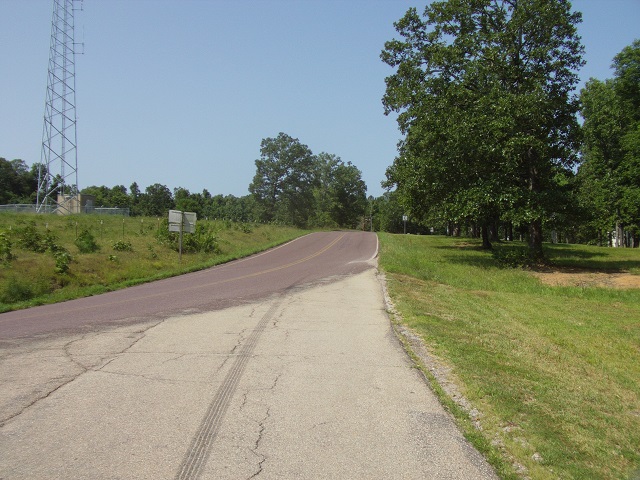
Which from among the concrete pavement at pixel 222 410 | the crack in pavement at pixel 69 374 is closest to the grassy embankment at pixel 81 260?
the crack in pavement at pixel 69 374

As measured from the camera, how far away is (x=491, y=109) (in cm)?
2292

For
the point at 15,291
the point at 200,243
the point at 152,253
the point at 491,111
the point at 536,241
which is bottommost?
the point at 15,291

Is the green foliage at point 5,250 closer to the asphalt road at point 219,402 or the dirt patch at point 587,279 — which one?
the asphalt road at point 219,402

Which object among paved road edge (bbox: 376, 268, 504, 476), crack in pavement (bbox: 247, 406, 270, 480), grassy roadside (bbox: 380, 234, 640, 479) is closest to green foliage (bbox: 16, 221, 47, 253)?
grassy roadside (bbox: 380, 234, 640, 479)

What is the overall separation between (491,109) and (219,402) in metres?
21.2

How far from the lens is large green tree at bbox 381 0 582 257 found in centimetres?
2275

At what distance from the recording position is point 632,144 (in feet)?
123

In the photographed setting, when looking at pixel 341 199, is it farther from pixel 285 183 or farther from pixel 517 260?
pixel 517 260

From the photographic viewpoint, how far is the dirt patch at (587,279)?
19.3 meters

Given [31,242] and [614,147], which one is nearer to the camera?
[31,242]

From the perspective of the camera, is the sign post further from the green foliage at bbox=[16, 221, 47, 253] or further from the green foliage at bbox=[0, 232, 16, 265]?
the green foliage at bbox=[0, 232, 16, 265]

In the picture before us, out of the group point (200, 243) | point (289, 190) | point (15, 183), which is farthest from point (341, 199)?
point (200, 243)

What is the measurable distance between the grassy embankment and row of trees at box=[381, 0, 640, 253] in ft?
41.1

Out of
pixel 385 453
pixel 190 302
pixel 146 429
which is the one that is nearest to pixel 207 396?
pixel 146 429
